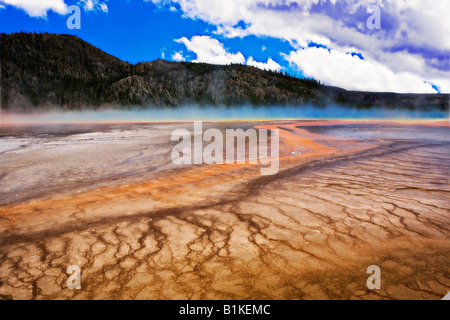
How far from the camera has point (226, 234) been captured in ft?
9.00

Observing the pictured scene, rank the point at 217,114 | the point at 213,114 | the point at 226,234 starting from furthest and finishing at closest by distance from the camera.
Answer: the point at 217,114 < the point at 213,114 < the point at 226,234

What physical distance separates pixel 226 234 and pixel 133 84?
5458 centimetres

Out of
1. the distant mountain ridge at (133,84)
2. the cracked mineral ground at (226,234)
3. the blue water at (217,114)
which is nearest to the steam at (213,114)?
the blue water at (217,114)

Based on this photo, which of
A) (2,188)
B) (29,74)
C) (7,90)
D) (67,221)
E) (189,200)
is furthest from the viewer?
(29,74)

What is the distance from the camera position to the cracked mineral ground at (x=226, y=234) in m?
1.96

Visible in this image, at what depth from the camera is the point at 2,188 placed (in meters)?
4.47

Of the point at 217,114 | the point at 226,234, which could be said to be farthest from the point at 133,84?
the point at 226,234

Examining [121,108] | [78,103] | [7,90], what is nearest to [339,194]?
[121,108]

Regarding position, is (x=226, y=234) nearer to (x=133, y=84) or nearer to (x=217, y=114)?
(x=217, y=114)

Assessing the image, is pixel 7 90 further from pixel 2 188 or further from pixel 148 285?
pixel 148 285

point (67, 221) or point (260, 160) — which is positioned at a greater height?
point (260, 160)

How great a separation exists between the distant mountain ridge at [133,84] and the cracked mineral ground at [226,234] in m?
47.5

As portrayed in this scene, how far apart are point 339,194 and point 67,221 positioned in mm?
3862

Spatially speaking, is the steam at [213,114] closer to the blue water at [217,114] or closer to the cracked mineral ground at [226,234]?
the blue water at [217,114]
